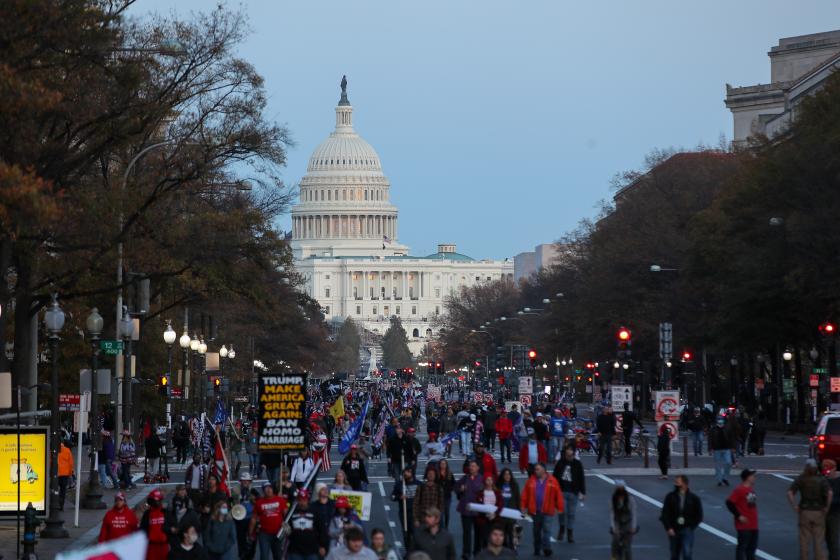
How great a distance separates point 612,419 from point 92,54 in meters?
22.1

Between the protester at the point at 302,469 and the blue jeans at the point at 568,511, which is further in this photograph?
the blue jeans at the point at 568,511

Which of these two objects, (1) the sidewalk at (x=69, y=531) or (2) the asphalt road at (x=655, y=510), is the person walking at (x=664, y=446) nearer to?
(2) the asphalt road at (x=655, y=510)

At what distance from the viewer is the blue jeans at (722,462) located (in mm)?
39125

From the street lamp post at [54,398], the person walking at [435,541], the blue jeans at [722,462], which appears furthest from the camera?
the blue jeans at [722,462]

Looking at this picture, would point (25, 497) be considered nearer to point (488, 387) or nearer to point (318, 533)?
point (318, 533)

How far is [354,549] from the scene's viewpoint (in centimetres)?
1691

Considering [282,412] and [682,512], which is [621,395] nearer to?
[282,412]

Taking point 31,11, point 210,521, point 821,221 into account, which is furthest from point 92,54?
point 821,221

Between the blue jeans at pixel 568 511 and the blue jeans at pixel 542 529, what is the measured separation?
6.00 feet

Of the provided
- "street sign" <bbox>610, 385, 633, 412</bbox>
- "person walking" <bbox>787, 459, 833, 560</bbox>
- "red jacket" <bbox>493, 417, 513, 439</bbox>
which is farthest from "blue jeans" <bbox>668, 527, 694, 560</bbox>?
"street sign" <bbox>610, 385, 633, 412</bbox>

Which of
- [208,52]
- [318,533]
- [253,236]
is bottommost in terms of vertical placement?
[318,533]

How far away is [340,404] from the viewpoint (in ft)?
154

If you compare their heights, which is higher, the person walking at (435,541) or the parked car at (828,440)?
the parked car at (828,440)

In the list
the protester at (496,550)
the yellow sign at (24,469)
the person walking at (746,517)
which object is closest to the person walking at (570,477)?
the person walking at (746,517)
